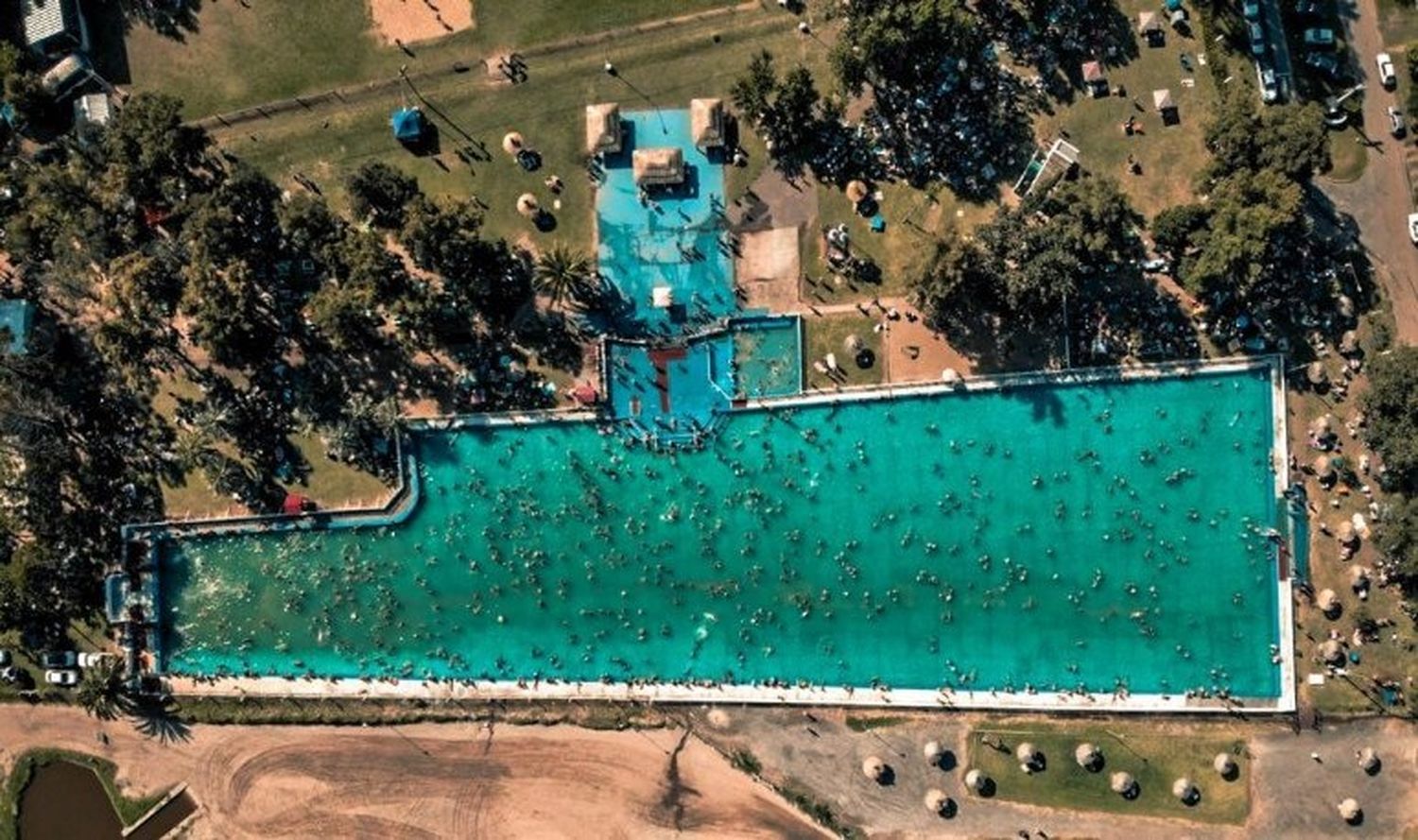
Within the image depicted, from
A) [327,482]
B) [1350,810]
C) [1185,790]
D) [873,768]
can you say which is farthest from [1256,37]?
[327,482]

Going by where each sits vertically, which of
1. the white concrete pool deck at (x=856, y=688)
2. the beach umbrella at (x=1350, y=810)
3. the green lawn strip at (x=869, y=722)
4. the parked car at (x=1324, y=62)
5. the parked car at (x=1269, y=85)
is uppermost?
the parked car at (x=1324, y=62)

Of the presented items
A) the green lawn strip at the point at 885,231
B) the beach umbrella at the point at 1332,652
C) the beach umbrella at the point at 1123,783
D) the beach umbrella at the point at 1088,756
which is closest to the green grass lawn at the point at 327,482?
the green lawn strip at the point at 885,231

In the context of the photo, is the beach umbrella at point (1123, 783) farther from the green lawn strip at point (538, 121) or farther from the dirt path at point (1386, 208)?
the green lawn strip at point (538, 121)

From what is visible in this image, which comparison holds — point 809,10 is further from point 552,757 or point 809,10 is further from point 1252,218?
point 552,757

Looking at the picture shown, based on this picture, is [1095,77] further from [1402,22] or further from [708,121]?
[708,121]

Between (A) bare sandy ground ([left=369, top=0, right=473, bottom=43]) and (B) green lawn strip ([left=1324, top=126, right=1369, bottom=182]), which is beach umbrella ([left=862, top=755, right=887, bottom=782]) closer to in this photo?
(B) green lawn strip ([left=1324, top=126, right=1369, bottom=182])

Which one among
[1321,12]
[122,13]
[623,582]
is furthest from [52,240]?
[1321,12]
